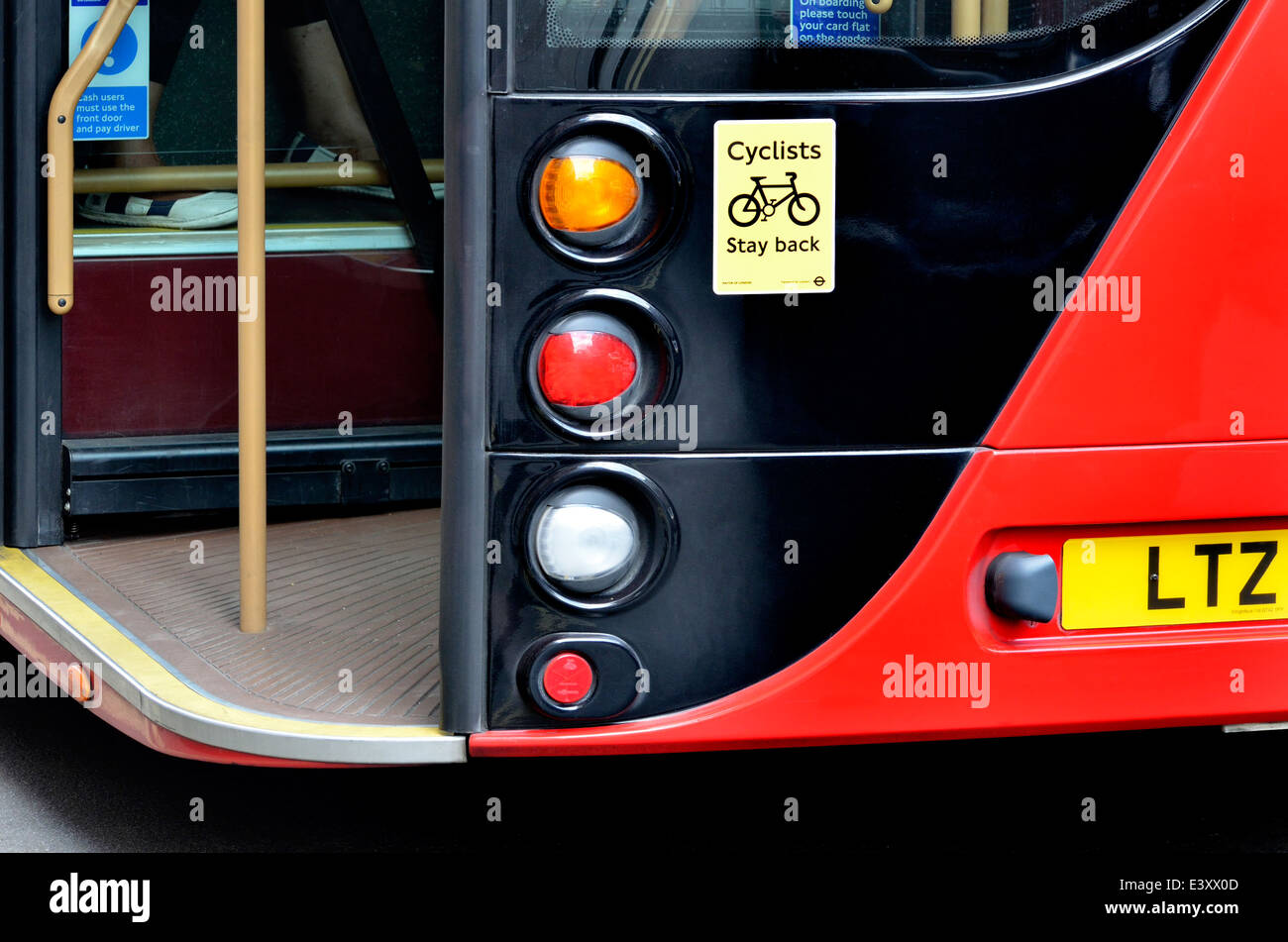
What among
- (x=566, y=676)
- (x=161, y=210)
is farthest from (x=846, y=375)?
(x=161, y=210)

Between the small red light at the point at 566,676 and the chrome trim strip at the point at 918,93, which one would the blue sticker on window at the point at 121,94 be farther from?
the small red light at the point at 566,676

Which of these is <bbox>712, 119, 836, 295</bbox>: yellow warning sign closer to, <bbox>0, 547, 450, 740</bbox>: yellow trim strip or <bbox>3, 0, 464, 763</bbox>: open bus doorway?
<bbox>0, 547, 450, 740</bbox>: yellow trim strip

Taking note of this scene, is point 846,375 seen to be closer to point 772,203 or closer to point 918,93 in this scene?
point 772,203

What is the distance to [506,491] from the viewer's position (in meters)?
1.95

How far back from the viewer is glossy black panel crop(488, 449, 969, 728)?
6.48 feet

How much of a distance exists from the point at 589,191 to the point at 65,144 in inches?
70.5

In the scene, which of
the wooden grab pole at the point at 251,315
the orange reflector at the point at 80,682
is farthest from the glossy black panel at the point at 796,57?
the orange reflector at the point at 80,682

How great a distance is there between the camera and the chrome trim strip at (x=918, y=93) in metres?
1.89

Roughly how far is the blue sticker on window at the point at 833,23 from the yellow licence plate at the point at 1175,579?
28.6 inches

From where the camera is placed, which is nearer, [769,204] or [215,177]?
[769,204]

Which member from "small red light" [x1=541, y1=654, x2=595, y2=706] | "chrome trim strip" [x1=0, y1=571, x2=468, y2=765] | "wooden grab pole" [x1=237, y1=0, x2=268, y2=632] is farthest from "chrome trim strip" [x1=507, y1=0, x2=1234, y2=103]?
"wooden grab pole" [x1=237, y1=0, x2=268, y2=632]

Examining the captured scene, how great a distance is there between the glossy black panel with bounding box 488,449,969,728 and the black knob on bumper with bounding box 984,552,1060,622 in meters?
0.13

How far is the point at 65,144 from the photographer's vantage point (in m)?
3.22
